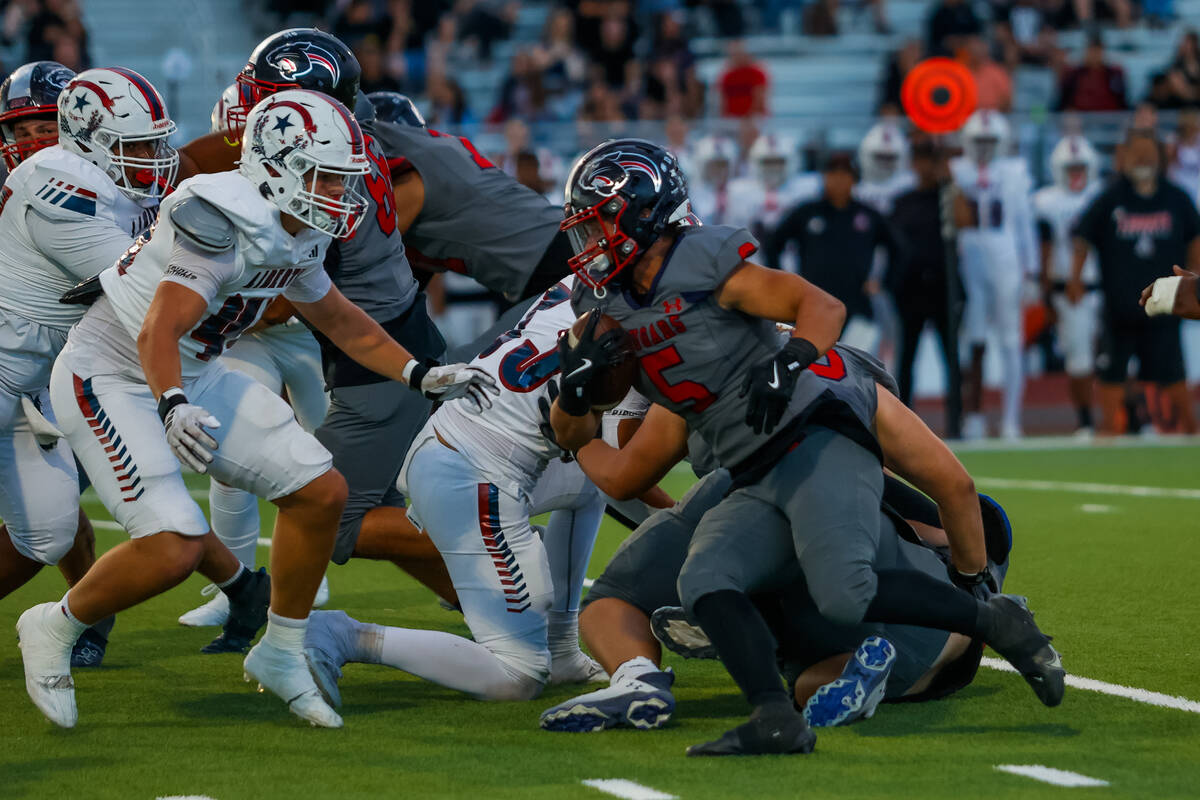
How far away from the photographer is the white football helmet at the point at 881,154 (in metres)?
12.9

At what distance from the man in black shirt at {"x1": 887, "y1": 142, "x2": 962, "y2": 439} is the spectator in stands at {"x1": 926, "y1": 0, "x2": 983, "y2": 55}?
431 cm

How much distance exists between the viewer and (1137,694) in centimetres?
452

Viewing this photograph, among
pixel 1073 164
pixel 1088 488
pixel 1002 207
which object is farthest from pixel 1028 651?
pixel 1073 164

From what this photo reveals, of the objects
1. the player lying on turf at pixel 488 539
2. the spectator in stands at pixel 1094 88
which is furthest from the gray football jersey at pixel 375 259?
the spectator in stands at pixel 1094 88

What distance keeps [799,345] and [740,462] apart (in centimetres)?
38

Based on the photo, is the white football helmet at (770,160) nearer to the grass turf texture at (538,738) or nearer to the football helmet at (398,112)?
the football helmet at (398,112)

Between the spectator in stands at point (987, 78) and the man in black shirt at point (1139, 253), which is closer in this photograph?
the man in black shirt at point (1139, 253)

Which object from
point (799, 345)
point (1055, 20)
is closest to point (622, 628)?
point (799, 345)

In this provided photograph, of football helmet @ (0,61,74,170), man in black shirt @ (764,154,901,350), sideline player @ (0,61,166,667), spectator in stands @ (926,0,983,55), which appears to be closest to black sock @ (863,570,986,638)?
sideline player @ (0,61,166,667)

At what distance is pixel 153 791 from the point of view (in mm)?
3732

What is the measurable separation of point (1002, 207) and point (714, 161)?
215 cm

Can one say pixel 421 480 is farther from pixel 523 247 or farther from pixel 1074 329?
pixel 1074 329

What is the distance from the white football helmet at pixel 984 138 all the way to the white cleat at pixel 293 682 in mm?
A: 9224

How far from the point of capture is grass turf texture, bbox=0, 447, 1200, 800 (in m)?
3.71
